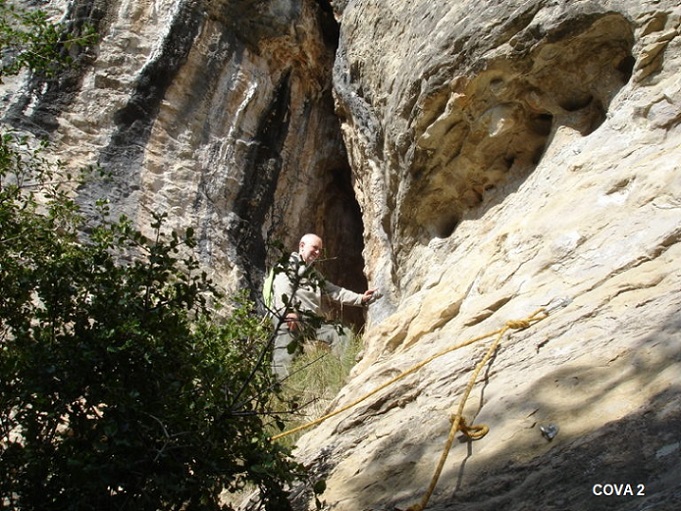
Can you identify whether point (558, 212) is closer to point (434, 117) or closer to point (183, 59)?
point (434, 117)

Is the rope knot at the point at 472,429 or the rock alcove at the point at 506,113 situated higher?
the rock alcove at the point at 506,113

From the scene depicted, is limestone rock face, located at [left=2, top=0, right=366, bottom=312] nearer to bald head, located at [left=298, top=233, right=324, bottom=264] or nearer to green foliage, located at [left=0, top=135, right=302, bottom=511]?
bald head, located at [left=298, top=233, right=324, bottom=264]

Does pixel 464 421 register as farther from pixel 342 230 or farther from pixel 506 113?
pixel 342 230

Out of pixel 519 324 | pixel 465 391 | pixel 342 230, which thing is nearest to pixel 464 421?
pixel 465 391

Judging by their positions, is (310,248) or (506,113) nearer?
(506,113)

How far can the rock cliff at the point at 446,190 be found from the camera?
8.86ft

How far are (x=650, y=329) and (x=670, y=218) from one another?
2.92 ft

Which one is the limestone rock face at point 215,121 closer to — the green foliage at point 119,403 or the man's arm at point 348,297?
the man's arm at point 348,297

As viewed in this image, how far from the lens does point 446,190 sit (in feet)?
20.1

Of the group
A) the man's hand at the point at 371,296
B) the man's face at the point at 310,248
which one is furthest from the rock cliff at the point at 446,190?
the man's face at the point at 310,248

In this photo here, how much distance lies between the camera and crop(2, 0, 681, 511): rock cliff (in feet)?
8.86

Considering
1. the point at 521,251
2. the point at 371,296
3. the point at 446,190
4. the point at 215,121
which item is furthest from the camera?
the point at 215,121

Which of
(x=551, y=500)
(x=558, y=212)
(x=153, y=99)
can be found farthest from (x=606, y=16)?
(x=153, y=99)

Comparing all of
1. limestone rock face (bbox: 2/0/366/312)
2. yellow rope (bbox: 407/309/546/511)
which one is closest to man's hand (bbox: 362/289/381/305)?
limestone rock face (bbox: 2/0/366/312)
